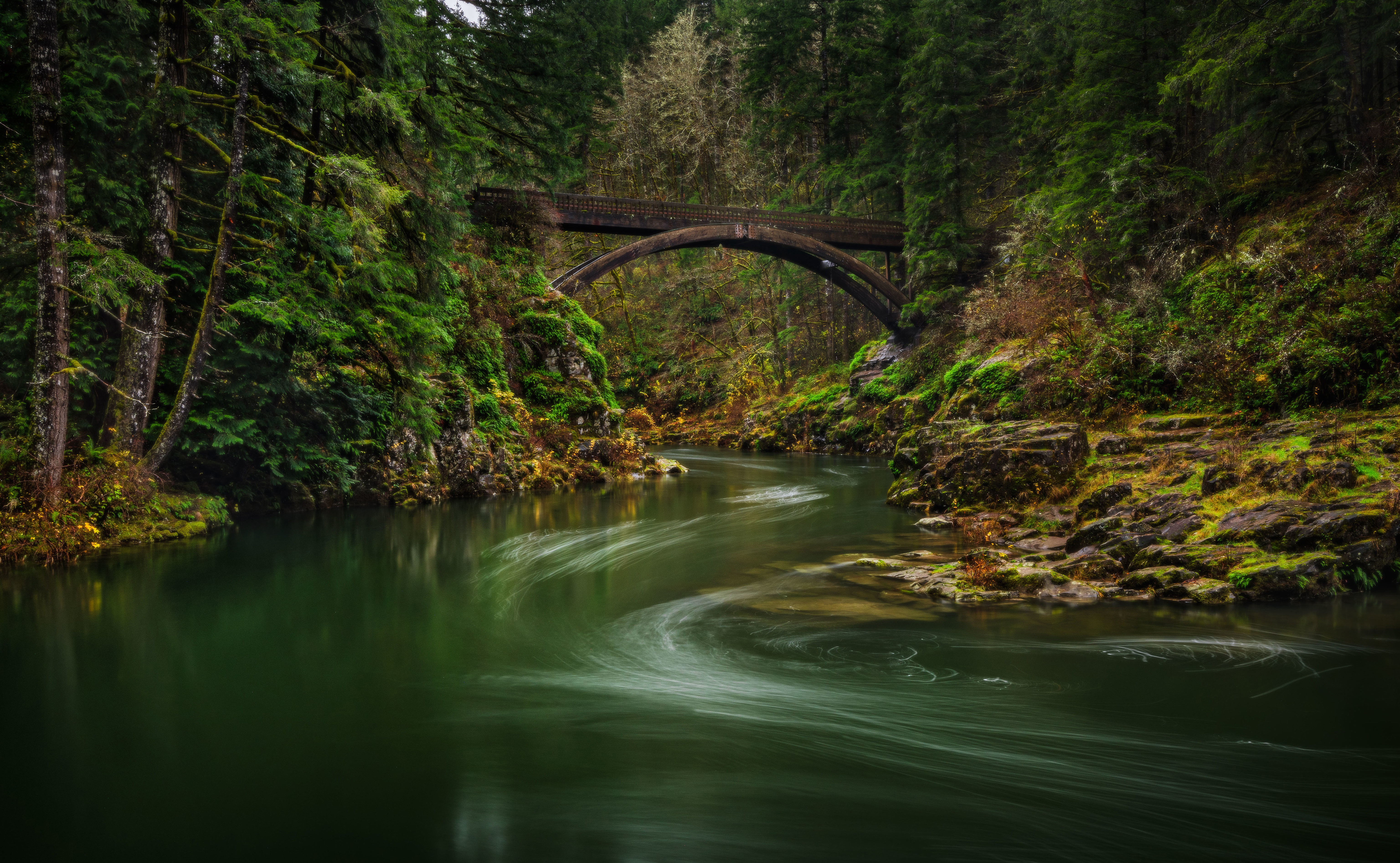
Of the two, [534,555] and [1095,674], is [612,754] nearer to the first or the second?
[1095,674]

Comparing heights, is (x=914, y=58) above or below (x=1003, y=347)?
above

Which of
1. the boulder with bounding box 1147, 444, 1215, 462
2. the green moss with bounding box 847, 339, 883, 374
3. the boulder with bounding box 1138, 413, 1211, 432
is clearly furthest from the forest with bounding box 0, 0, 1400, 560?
Result: the green moss with bounding box 847, 339, 883, 374

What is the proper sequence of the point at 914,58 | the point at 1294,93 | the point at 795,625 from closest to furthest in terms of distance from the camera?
the point at 795,625, the point at 1294,93, the point at 914,58

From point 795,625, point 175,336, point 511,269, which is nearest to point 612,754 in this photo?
point 795,625

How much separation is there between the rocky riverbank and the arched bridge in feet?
47.6

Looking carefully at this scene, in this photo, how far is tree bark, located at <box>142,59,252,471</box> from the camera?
9.47 metres

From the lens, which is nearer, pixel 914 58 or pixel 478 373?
pixel 478 373

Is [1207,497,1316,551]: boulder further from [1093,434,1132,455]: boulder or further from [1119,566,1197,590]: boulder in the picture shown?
[1093,434,1132,455]: boulder

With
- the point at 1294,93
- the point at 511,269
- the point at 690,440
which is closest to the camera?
the point at 1294,93

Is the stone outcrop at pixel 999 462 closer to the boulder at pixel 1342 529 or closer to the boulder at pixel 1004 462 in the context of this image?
the boulder at pixel 1004 462

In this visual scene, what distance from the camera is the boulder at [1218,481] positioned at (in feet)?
23.4

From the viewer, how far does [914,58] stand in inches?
865

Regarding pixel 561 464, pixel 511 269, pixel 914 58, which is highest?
pixel 914 58

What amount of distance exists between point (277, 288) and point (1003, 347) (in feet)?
42.1
